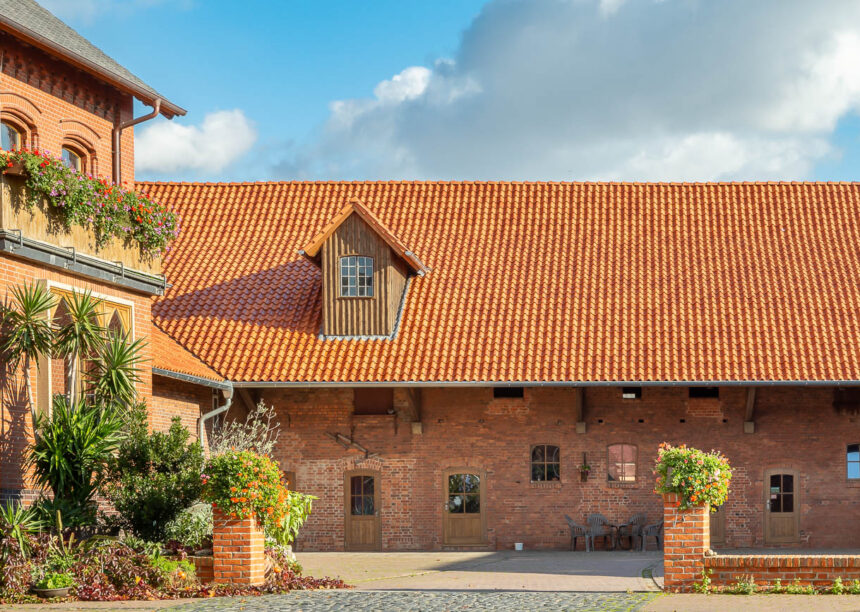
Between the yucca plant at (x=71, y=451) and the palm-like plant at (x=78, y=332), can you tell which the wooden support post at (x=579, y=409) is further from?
the yucca plant at (x=71, y=451)

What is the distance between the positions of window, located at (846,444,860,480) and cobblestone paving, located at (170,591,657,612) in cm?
1175

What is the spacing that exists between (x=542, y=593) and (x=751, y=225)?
15.7 meters

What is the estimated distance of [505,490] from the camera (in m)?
27.3

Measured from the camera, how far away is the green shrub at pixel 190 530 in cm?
1764

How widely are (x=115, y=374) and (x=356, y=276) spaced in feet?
33.3

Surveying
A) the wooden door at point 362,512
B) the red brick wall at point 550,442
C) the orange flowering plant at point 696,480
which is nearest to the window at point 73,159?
the red brick wall at point 550,442

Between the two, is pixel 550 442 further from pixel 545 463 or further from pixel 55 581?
A: pixel 55 581

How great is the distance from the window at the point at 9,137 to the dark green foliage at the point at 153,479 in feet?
14.5

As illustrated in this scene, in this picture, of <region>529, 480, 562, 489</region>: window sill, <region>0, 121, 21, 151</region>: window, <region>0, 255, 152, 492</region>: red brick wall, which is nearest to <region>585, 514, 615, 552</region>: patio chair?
<region>529, 480, 562, 489</region>: window sill

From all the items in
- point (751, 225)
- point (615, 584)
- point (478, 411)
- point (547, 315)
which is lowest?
point (615, 584)

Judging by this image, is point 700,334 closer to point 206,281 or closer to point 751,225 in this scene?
point 751,225

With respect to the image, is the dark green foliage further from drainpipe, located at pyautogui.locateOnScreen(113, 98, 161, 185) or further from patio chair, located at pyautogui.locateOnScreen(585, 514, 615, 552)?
patio chair, located at pyautogui.locateOnScreen(585, 514, 615, 552)

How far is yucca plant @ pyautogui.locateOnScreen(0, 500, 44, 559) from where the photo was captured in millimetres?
15586

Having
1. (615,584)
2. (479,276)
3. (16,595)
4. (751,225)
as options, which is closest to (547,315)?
(479,276)
